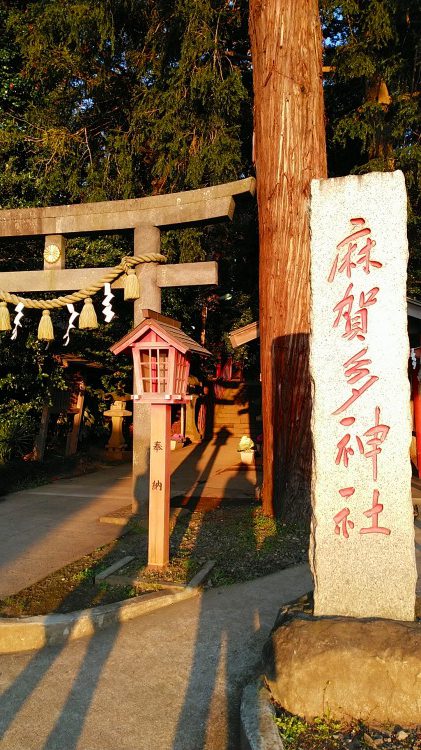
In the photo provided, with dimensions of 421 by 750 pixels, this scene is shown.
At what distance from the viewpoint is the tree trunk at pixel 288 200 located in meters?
6.73

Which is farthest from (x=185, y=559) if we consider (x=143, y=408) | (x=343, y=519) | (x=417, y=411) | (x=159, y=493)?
(x=417, y=411)

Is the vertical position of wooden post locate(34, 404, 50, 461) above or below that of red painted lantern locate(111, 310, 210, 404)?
below

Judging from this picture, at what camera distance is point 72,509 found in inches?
333

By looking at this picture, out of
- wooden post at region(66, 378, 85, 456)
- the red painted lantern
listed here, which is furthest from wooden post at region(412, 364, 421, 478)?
wooden post at region(66, 378, 85, 456)

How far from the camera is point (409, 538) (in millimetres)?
3209

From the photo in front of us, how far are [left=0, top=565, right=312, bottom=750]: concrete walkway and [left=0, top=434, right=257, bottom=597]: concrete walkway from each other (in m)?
1.42

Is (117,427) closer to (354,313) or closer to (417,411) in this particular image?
(417,411)

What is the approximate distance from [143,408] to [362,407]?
460 cm

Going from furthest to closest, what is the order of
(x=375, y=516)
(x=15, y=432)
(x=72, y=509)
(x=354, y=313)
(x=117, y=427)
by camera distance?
(x=117, y=427) < (x=15, y=432) < (x=72, y=509) < (x=354, y=313) < (x=375, y=516)

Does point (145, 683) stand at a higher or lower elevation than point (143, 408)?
lower

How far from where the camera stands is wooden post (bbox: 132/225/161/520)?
24.2 ft

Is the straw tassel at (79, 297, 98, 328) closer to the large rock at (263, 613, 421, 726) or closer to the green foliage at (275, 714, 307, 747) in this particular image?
the large rock at (263, 613, 421, 726)

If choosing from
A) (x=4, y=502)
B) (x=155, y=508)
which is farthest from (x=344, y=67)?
(x=4, y=502)

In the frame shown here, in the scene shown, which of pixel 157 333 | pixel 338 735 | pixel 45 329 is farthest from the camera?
pixel 45 329
